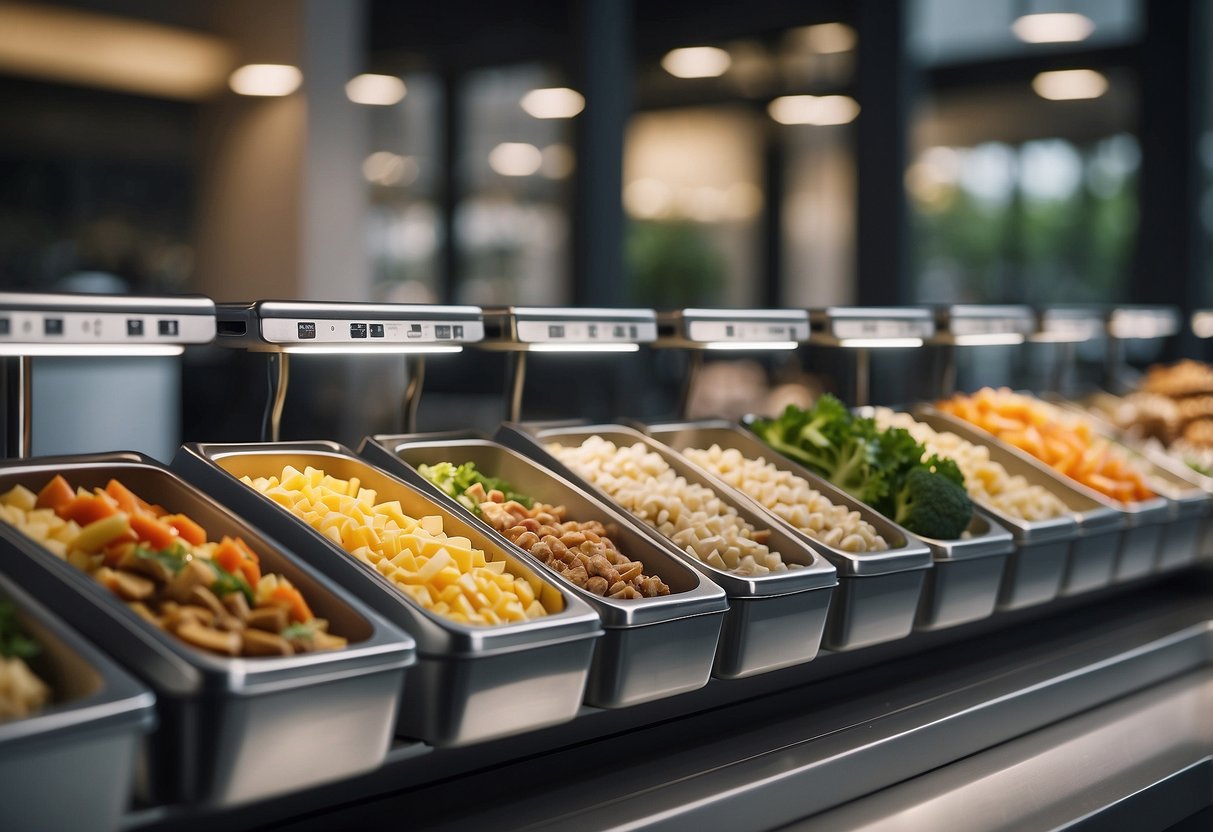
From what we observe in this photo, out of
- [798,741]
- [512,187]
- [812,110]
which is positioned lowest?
[798,741]

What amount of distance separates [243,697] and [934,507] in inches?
60.4

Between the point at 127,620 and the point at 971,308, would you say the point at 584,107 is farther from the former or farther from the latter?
the point at 127,620

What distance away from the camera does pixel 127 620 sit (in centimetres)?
133

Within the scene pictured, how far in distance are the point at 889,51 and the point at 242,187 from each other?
3.15 meters

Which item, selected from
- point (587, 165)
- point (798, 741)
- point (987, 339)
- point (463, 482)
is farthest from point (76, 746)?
point (587, 165)

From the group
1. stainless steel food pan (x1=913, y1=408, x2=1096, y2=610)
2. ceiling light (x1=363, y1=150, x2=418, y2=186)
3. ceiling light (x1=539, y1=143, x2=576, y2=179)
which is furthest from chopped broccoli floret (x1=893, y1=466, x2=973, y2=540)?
ceiling light (x1=539, y1=143, x2=576, y2=179)

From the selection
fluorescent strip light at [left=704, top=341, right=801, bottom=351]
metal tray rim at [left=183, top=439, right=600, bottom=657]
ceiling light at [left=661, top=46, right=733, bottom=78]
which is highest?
ceiling light at [left=661, top=46, right=733, bottom=78]

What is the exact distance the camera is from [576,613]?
5.45ft

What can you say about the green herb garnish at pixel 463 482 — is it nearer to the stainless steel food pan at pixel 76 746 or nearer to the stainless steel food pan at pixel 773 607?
the stainless steel food pan at pixel 773 607

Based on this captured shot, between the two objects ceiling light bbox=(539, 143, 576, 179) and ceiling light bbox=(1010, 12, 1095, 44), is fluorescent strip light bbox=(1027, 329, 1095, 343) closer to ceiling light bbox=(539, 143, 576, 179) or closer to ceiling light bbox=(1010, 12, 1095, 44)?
ceiling light bbox=(1010, 12, 1095, 44)

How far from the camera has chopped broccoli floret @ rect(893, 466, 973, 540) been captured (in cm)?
240

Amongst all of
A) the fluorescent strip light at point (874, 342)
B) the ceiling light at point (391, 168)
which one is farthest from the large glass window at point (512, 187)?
the fluorescent strip light at point (874, 342)

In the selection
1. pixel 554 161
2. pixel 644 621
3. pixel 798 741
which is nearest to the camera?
pixel 644 621

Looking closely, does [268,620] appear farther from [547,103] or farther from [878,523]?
[547,103]
